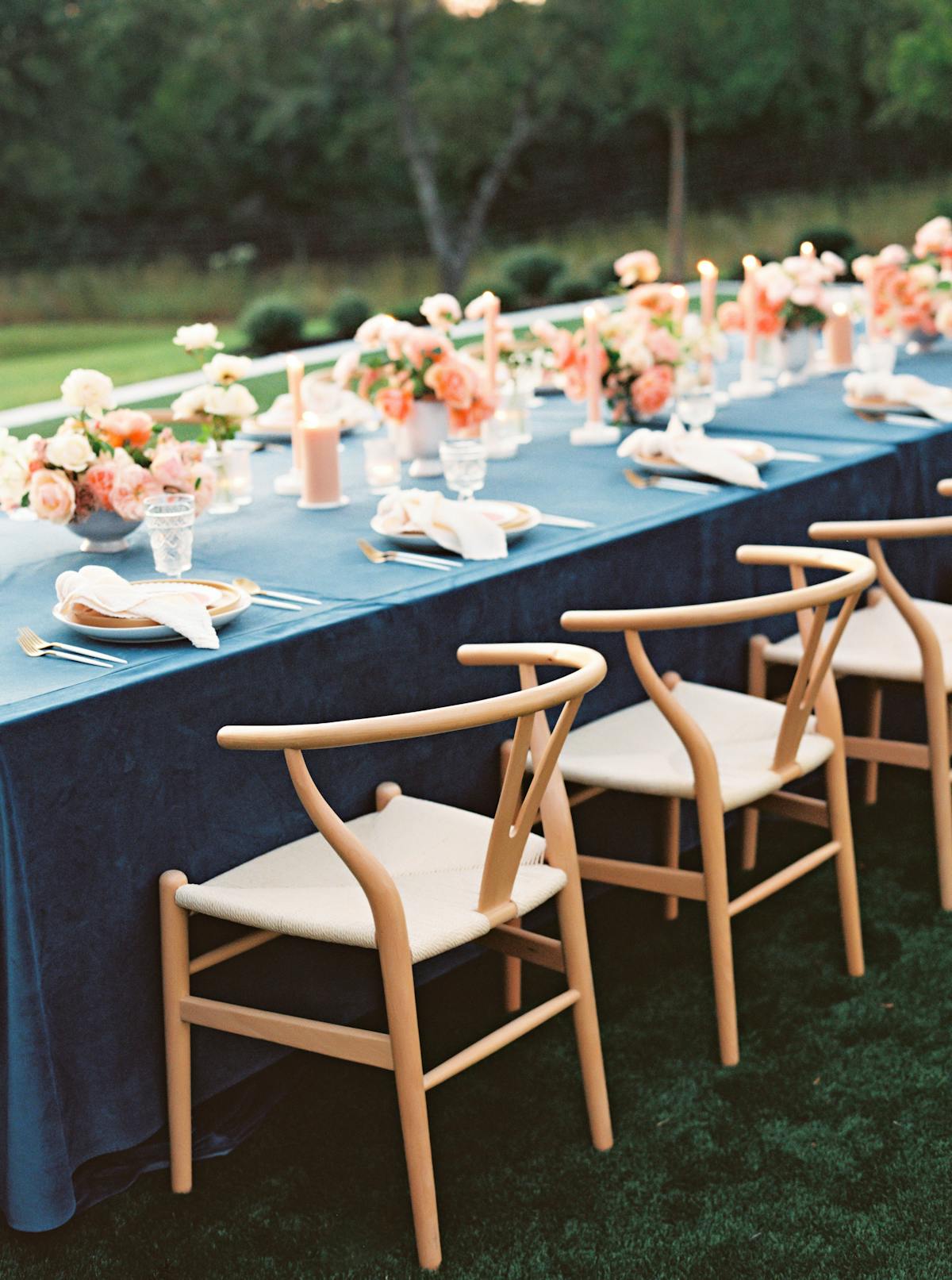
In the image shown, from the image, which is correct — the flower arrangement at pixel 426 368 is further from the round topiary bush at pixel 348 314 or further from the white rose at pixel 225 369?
the round topiary bush at pixel 348 314

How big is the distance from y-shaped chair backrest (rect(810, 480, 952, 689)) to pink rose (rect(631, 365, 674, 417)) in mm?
946

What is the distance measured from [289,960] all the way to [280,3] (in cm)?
1968

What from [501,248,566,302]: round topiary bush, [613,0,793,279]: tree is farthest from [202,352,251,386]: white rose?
[613,0,793,279]: tree

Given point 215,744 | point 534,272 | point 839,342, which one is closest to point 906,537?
point 215,744

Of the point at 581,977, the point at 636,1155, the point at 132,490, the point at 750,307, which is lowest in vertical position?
the point at 636,1155

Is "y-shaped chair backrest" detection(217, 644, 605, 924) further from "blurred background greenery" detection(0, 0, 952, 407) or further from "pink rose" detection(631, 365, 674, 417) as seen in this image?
"blurred background greenery" detection(0, 0, 952, 407)

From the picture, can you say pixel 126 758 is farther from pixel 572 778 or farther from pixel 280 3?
pixel 280 3

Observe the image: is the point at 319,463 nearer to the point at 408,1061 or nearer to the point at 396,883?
the point at 396,883

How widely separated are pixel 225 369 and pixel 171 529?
603 mm

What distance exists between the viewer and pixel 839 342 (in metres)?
4.78

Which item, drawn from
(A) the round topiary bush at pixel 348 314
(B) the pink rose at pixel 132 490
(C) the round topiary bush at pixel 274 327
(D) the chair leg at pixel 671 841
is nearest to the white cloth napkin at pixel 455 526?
(B) the pink rose at pixel 132 490

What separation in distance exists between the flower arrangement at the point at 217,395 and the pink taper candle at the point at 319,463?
12 cm

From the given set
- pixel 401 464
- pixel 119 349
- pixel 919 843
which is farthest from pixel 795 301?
pixel 119 349

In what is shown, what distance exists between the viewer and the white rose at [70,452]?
8.52 ft
